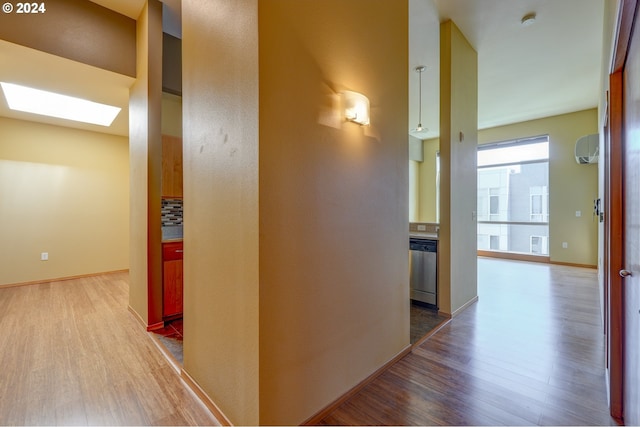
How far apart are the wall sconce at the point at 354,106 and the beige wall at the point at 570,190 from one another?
252 inches

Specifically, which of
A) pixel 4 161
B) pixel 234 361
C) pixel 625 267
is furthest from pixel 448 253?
pixel 4 161

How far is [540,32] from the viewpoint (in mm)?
3242

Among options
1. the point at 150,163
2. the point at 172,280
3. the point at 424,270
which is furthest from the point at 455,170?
the point at 172,280

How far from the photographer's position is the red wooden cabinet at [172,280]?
300cm

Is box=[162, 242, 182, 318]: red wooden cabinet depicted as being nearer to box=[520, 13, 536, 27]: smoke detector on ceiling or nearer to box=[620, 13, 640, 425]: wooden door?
box=[620, 13, 640, 425]: wooden door

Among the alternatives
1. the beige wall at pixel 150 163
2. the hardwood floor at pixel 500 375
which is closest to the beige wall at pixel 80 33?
the beige wall at pixel 150 163

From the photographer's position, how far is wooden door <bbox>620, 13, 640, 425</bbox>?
3.77ft

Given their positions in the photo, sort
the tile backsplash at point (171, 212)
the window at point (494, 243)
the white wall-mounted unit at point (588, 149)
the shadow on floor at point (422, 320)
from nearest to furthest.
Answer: the shadow on floor at point (422, 320)
the tile backsplash at point (171, 212)
the white wall-mounted unit at point (588, 149)
the window at point (494, 243)

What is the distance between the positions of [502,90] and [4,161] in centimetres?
833

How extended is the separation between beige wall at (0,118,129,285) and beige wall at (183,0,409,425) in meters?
4.53

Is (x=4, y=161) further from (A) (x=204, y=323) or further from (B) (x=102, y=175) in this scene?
(A) (x=204, y=323)

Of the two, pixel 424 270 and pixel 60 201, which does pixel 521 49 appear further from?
pixel 60 201

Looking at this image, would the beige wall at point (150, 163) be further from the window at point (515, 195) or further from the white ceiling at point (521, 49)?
the window at point (515, 195)

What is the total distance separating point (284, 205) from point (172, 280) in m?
2.32
